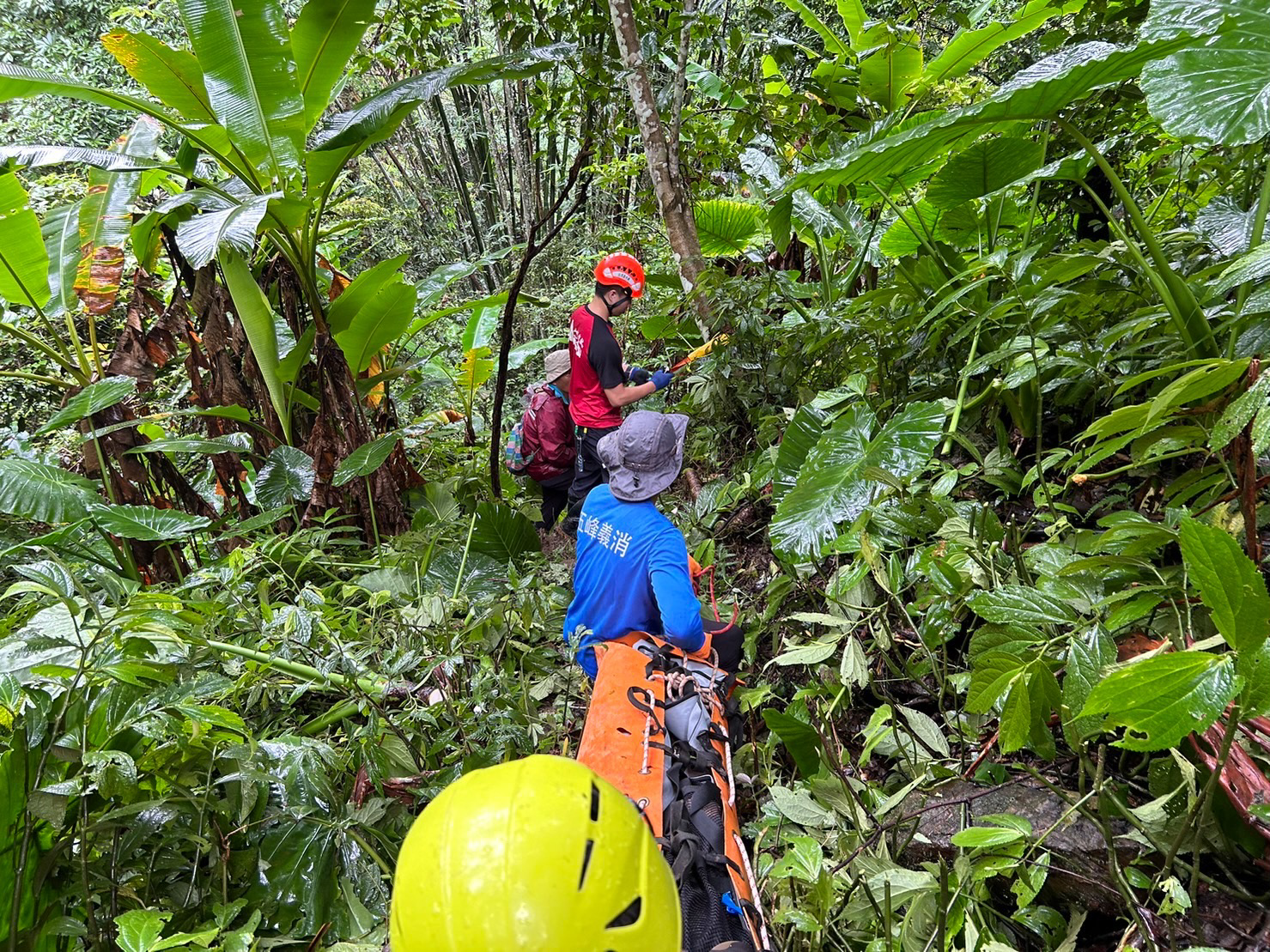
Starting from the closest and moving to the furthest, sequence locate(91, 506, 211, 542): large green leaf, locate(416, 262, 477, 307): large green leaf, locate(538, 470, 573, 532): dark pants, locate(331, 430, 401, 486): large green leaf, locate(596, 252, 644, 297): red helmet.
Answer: locate(91, 506, 211, 542): large green leaf, locate(331, 430, 401, 486): large green leaf, locate(596, 252, 644, 297): red helmet, locate(416, 262, 477, 307): large green leaf, locate(538, 470, 573, 532): dark pants

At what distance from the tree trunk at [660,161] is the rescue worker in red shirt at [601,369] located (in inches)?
13.5

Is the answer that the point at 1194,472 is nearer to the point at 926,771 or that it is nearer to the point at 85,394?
the point at 926,771

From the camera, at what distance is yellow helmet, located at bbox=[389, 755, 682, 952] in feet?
1.74

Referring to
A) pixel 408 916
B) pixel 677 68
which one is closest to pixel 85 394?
pixel 677 68

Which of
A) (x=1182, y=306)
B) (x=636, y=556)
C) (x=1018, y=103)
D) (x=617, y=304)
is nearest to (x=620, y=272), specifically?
(x=617, y=304)

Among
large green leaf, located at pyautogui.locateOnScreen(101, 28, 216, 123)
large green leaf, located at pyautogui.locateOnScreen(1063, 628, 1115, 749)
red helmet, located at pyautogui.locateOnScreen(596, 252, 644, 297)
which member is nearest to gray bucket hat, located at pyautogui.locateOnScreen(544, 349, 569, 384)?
red helmet, located at pyautogui.locateOnScreen(596, 252, 644, 297)

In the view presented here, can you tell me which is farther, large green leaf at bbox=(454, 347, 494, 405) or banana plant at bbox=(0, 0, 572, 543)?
large green leaf at bbox=(454, 347, 494, 405)

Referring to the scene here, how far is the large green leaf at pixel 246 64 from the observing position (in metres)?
2.60

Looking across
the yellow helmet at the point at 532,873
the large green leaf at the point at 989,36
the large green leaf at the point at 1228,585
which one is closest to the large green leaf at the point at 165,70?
the large green leaf at the point at 989,36

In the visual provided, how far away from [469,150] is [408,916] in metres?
8.59

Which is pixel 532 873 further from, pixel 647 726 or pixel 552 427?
pixel 552 427

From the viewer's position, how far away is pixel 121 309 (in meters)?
5.70

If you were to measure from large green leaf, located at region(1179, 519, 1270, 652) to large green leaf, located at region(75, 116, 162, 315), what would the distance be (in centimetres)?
370

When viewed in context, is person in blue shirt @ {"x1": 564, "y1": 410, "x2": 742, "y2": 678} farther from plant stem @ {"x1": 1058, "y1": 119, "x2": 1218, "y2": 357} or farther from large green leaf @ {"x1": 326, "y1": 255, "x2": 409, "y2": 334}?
large green leaf @ {"x1": 326, "y1": 255, "x2": 409, "y2": 334}
